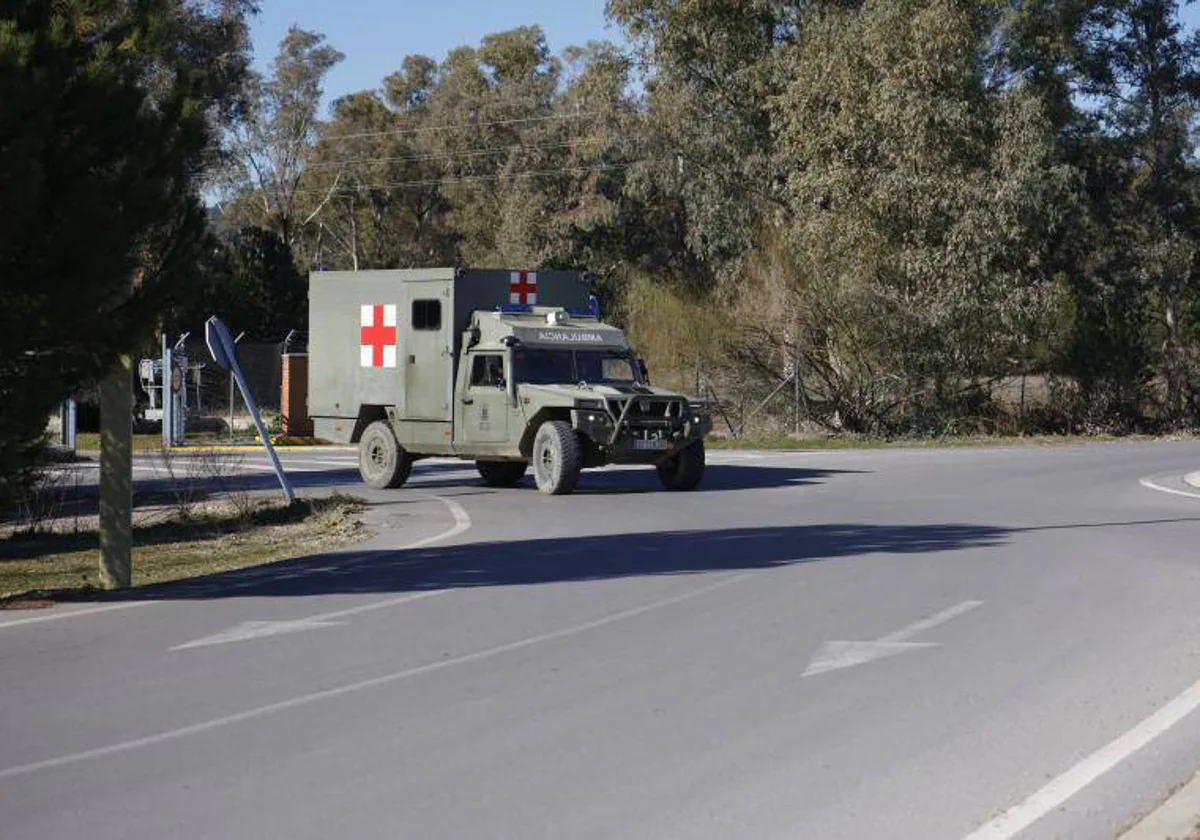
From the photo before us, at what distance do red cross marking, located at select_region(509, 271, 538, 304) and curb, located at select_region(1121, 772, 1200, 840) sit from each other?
1700 centimetres

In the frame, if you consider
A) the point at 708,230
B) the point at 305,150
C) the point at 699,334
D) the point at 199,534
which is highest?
the point at 305,150

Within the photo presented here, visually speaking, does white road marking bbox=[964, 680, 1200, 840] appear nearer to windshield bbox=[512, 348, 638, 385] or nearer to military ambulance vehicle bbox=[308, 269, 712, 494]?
military ambulance vehicle bbox=[308, 269, 712, 494]

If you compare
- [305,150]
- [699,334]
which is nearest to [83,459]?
[699,334]

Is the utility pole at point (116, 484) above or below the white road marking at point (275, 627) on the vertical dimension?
above

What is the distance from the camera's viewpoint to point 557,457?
2067 cm

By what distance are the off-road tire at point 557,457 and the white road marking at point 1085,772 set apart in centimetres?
1282

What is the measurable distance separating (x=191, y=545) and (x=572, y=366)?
650cm

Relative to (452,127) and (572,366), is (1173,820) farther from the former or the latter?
(452,127)

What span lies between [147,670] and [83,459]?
22229mm

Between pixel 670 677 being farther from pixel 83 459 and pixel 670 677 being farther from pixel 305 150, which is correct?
pixel 305 150

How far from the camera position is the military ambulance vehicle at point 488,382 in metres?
20.9

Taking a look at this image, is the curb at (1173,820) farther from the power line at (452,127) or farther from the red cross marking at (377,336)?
the power line at (452,127)

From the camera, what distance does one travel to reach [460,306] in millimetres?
22062

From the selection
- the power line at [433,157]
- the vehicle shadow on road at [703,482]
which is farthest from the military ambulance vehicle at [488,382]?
the power line at [433,157]
